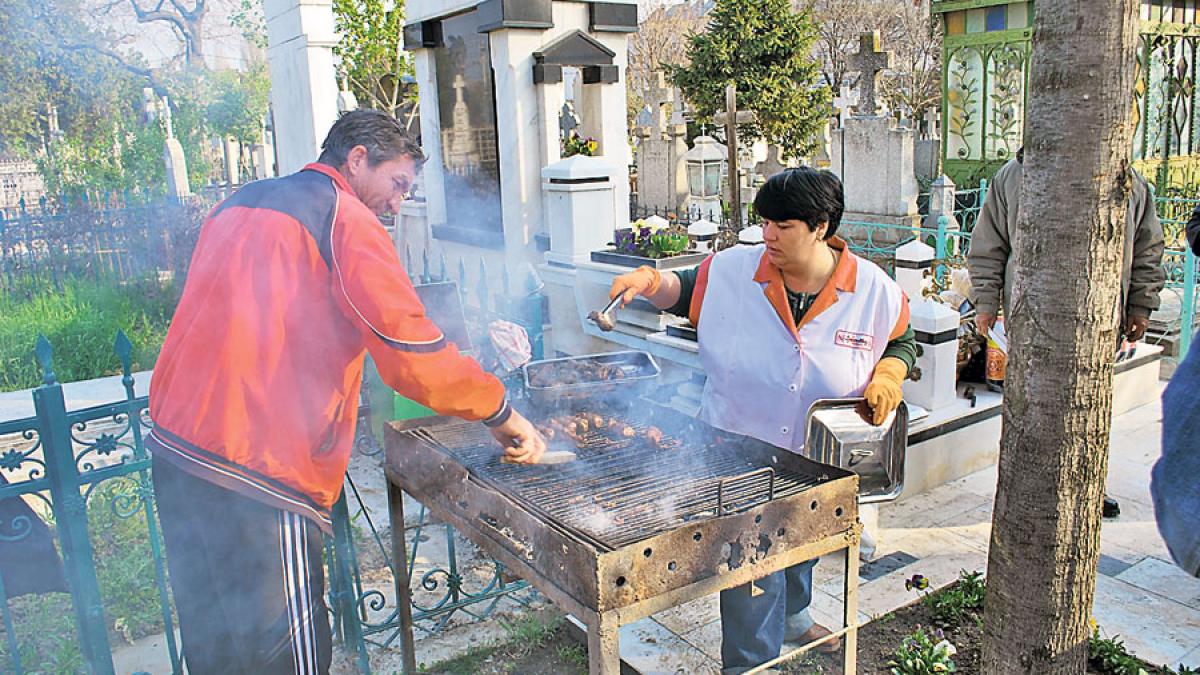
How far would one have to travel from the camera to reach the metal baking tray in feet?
11.8

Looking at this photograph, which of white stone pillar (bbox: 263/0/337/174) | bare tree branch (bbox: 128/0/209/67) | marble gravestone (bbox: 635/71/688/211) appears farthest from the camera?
marble gravestone (bbox: 635/71/688/211)

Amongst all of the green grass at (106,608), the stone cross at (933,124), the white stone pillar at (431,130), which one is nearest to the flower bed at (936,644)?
the green grass at (106,608)

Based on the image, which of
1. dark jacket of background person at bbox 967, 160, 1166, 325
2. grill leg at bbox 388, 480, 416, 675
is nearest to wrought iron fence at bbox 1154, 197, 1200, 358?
dark jacket of background person at bbox 967, 160, 1166, 325

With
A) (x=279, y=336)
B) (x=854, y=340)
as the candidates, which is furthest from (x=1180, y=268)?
(x=279, y=336)

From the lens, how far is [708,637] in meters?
3.85

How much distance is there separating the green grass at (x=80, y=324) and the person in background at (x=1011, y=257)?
6284 mm

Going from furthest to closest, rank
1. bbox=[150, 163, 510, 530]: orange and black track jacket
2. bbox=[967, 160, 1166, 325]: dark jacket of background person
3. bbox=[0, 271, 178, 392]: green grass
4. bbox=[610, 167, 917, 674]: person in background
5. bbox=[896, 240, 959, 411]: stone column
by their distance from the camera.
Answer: bbox=[0, 271, 178, 392]: green grass < bbox=[896, 240, 959, 411]: stone column < bbox=[967, 160, 1166, 325]: dark jacket of background person < bbox=[610, 167, 917, 674]: person in background < bbox=[150, 163, 510, 530]: orange and black track jacket

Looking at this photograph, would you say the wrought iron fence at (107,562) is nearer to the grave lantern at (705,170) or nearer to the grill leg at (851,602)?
the grill leg at (851,602)

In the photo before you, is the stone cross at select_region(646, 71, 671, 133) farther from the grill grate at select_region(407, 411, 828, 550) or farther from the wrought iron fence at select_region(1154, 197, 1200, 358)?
the grill grate at select_region(407, 411, 828, 550)

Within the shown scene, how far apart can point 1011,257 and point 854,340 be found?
180 centimetres

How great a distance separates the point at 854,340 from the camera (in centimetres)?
319

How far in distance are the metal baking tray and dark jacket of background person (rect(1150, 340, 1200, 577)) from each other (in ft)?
7.70

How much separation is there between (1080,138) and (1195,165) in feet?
46.9

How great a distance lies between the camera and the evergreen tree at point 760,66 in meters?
20.6
